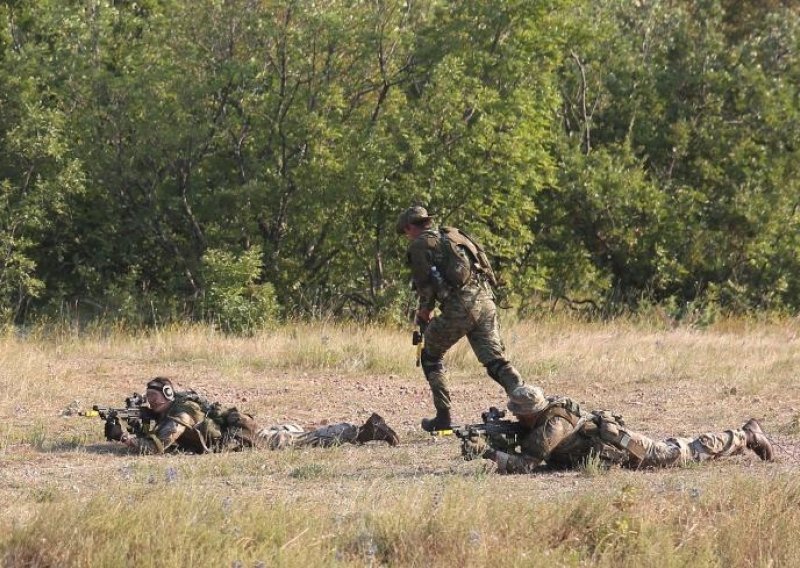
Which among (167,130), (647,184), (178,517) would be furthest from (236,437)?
(647,184)

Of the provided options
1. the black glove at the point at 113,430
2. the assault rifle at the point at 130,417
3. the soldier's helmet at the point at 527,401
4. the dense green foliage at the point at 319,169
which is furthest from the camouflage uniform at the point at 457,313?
the dense green foliage at the point at 319,169

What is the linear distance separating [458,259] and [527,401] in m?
1.99

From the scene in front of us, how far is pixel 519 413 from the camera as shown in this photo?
845cm

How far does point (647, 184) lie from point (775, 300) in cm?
280

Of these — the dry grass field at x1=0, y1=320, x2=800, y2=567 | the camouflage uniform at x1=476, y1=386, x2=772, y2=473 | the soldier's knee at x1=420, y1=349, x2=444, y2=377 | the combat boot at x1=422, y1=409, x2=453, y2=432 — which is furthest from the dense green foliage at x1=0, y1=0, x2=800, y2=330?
the camouflage uniform at x1=476, y1=386, x2=772, y2=473

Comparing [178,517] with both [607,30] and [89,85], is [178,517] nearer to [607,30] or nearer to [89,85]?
[89,85]

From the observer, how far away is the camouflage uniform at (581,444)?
8.53 m

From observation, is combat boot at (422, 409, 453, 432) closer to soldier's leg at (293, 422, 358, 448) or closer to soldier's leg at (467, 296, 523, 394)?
soldier's leg at (467, 296, 523, 394)

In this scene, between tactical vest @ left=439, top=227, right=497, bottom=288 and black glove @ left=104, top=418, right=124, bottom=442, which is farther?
tactical vest @ left=439, top=227, right=497, bottom=288

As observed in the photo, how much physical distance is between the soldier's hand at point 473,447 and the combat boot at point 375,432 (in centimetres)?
128

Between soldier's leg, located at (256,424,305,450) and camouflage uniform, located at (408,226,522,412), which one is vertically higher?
camouflage uniform, located at (408,226,522,412)

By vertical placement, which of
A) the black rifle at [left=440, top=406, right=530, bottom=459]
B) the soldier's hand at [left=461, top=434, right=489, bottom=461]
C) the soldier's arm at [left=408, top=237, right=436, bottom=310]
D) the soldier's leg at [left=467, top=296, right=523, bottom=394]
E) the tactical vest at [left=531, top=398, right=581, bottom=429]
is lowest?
the soldier's hand at [left=461, top=434, right=489, bottom=461]

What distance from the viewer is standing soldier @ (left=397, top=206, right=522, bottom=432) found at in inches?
398

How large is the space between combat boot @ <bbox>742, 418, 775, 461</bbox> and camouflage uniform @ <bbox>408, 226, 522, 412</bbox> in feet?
5.76
